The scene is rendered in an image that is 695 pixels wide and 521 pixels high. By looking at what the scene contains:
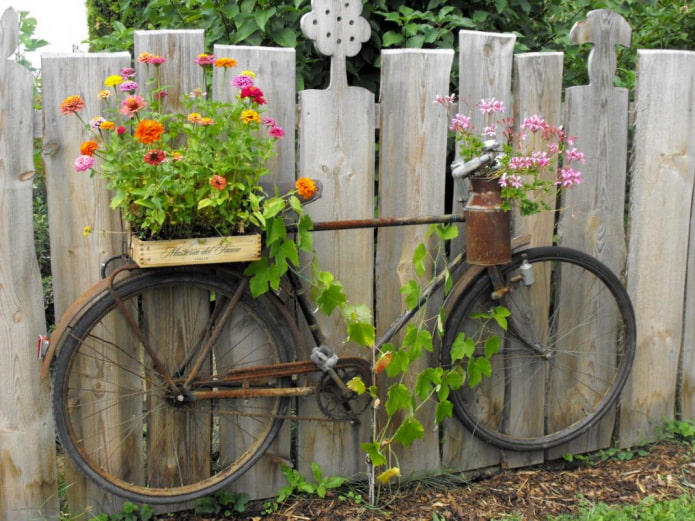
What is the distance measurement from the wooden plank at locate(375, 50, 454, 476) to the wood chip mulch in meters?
0.75

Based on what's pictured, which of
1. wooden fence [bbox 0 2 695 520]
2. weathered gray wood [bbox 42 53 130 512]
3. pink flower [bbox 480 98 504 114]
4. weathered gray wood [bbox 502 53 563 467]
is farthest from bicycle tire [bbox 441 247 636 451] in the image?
weathered gray wood [bbox 42 53 130 512]

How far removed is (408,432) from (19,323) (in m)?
1.54

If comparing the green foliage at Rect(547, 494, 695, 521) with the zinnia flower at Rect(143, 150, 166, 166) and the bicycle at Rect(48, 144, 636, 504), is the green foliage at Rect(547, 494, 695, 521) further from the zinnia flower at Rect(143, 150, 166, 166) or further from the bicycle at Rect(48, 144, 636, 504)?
the zinnia flower at Rect(143, 150, 166, 166)

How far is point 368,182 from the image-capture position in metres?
3.27

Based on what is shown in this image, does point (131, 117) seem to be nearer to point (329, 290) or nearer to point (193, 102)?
point (193, 102)

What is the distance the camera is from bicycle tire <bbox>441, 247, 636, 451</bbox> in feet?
11.7

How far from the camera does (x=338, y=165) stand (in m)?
3.22

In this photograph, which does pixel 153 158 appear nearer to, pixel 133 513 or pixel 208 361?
pixel 208 361

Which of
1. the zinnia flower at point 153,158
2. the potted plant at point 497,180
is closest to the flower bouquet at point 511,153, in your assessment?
the potted plant at point 497,180

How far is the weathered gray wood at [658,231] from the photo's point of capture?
3.67 meters

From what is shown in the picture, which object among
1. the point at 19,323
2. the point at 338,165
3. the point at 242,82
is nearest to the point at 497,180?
the point at 338,165

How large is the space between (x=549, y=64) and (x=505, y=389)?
4.75 feet

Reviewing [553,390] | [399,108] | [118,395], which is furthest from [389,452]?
[399,108]

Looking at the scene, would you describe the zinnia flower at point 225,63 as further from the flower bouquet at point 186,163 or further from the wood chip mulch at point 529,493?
the wood chip mulch at point 529,493
